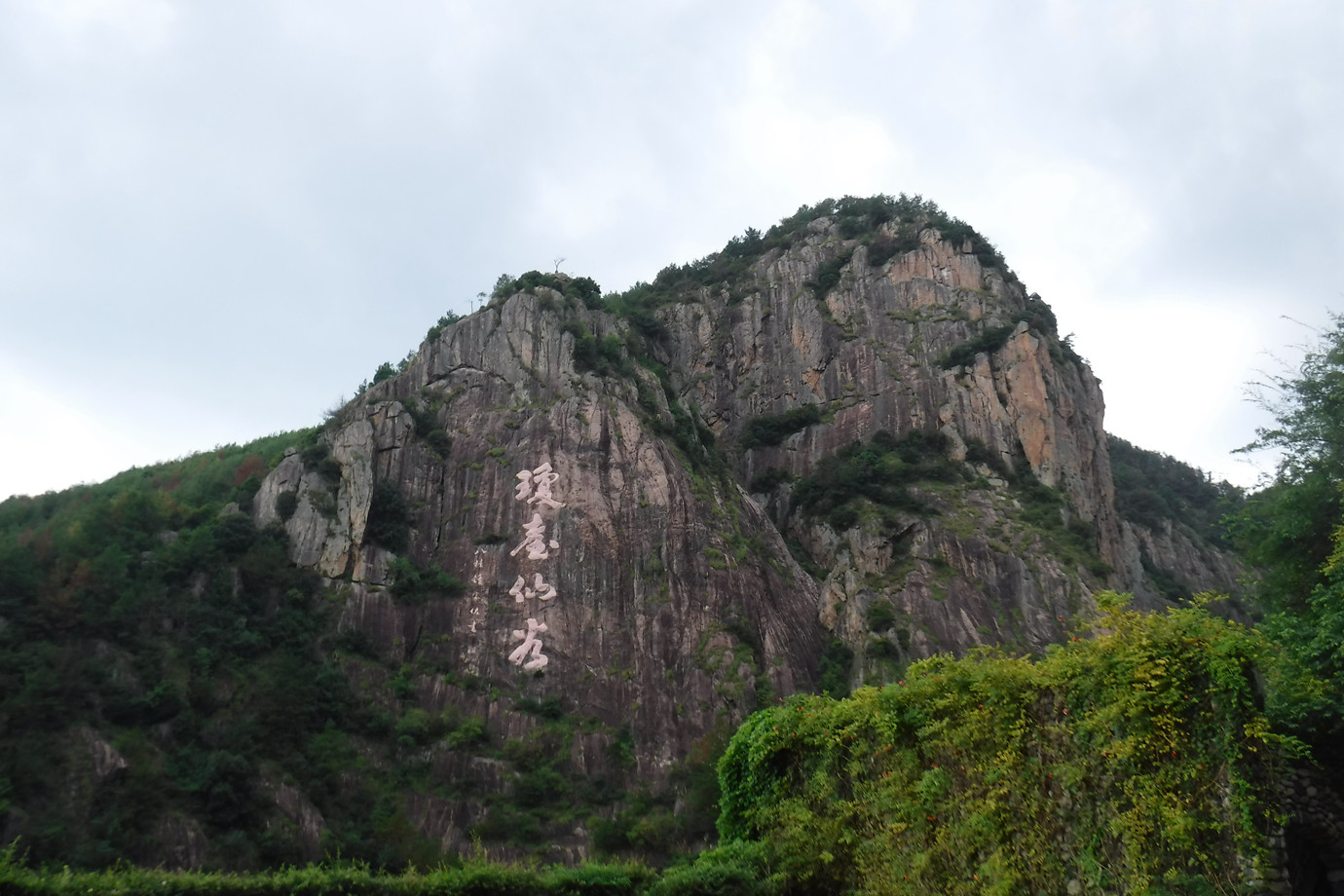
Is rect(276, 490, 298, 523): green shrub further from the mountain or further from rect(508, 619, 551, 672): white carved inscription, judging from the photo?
rect(508, 619, 551, 672): white carved inscription

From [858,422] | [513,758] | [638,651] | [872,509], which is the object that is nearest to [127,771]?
[513,758]

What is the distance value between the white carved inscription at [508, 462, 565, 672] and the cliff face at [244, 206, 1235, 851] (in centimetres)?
9

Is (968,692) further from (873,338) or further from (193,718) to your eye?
(873,338)

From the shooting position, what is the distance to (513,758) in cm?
3155

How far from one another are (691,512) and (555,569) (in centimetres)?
631

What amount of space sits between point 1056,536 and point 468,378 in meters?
26.7

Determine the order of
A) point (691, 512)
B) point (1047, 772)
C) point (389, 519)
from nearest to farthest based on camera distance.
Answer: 1. point (1047, 772)
2. point (389, 519)
3. point (691, 512)

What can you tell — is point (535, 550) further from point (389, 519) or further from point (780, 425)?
point (780, 425)

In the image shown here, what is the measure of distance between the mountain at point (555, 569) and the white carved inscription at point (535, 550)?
0.13m

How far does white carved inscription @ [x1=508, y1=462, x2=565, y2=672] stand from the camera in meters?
34.6

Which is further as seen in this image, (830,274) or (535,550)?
(830,274)

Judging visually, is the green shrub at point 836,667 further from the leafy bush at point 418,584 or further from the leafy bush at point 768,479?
the leafy bush at point 418,584

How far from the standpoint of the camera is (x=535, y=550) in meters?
37.5

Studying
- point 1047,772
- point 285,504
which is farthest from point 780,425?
point 1047,772
